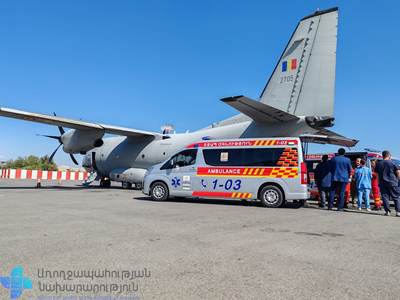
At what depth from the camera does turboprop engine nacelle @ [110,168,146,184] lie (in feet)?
62.6

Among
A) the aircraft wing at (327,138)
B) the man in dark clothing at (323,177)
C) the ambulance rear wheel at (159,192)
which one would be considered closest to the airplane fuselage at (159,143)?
the aircraft wing at (327,138)

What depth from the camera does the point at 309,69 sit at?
13727 millimetres

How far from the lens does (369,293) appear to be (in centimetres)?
332


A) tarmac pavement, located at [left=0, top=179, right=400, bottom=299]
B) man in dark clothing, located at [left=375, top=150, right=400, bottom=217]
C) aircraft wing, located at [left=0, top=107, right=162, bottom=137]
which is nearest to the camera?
tarmac pavement, located at [left=0, top=179, right=400, bottom=299]

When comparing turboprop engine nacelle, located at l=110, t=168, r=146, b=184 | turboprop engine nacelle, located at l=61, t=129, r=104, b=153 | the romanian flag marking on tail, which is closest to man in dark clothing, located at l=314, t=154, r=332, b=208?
the romanian flag marking on tail

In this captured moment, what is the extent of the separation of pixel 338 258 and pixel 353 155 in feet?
35.4

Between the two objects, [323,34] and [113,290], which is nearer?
[113,290]

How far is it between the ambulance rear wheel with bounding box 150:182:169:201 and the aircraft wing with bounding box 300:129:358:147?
5.94m

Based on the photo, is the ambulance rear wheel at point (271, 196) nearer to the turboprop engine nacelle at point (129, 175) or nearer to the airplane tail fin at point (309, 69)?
the airplane tail fin at point (309, 69)

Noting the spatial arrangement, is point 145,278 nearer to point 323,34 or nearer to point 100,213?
point 100,213

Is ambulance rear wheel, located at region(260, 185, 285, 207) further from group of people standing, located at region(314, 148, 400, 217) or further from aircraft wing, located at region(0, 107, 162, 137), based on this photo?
aircraft wing, located at region(0, 107, 162, 137)

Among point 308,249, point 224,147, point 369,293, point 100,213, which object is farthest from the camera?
point 224,147

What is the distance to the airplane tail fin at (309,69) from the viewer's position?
13312mm

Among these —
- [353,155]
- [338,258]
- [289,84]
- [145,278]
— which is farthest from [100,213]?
[353,155]
